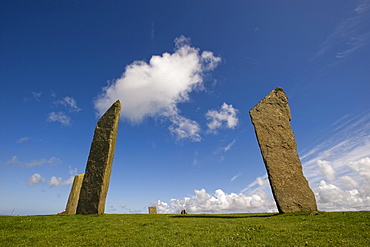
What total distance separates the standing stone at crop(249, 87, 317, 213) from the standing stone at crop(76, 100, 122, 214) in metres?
9.26

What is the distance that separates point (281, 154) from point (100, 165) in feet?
35.9

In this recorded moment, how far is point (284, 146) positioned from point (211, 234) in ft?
26.7

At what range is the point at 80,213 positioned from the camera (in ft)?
46.0

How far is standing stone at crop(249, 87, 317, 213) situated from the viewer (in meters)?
11.8

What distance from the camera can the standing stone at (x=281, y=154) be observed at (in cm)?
1184

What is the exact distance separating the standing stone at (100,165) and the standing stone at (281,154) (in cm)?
926

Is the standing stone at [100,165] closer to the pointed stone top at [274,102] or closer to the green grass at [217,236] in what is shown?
the green grass at [217,236]

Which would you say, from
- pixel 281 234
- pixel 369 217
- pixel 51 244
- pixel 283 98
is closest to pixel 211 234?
pixel 281 234

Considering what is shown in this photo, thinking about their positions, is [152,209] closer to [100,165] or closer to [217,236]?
[100,165]

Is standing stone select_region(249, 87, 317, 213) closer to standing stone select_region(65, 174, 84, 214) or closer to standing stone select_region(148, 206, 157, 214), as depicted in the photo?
standing stone select_region(148, 206, 157, 214)

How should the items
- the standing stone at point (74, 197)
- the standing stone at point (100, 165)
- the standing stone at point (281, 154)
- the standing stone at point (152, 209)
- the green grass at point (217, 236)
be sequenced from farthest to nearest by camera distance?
the standing stone at point (152, 209) → the standing stone at point (74, 197) → the standing stone at point (100, 165) → the standing stone at point (281, 154) → the green grass at point (217, 236)

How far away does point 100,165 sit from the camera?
14.5 m

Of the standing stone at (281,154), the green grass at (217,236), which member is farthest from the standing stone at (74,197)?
the standing stone at (281,154)

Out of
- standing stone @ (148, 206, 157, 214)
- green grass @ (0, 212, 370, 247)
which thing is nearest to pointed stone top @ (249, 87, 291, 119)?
green grass @ (0, 212, 370, 247)
